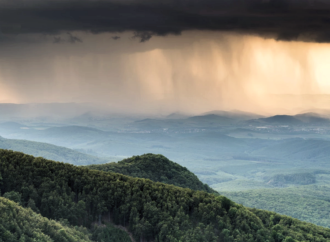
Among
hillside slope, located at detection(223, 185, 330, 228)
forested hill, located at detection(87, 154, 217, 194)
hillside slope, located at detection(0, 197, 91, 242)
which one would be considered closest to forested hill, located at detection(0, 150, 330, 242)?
hillside slope, located at detection(0, 197, 91, 242)

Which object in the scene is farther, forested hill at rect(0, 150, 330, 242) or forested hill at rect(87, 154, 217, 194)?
forested hill at rect(87, 154, 217, 194)

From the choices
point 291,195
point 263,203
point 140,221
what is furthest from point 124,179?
point 291,195

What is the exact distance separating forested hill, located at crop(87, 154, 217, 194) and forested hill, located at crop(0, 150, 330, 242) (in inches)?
1067

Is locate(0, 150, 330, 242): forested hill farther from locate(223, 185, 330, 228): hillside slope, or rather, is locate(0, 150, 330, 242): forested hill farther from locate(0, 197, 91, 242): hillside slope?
locate(223, 185, 330, 228): hillside slope

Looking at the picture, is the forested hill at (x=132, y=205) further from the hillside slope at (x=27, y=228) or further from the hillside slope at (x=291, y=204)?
the hillside slope at (x=291, y=204)

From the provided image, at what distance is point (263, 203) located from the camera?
6722 inches

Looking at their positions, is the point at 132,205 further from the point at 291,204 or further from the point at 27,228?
the point at 291,204

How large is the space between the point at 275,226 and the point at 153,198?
59.6 ft

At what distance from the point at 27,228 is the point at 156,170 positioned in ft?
179

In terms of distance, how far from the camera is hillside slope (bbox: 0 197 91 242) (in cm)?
3331

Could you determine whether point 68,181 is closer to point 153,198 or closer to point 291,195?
point 153,198

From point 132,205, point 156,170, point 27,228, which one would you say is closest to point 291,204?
point 156,170

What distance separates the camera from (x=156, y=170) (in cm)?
8850

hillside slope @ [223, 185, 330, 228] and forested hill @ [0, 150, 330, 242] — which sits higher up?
forested hill @ [0, 150, 330, 242]
